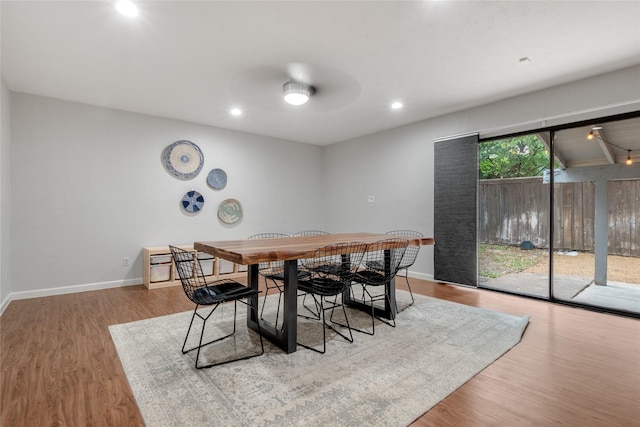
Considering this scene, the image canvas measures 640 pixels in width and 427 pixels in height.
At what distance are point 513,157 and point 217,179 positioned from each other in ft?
14.6

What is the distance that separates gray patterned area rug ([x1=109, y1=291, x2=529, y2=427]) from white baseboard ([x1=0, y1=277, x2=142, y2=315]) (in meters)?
1.74

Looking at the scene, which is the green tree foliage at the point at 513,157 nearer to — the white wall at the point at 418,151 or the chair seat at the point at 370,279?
the white wall at the point at 418,151

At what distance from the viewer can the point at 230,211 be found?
17.5 ft

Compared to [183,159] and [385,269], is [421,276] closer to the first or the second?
[385,269]

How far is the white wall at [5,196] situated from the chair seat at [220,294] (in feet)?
8.72

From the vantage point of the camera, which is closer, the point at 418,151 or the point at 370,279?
the point at 370,279

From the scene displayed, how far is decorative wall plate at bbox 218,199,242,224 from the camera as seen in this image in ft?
17.2

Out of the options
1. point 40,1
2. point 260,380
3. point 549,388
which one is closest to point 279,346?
point 260,380

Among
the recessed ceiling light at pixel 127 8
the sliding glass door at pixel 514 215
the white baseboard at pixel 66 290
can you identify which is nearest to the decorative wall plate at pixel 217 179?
the white baseboard at pixel 66 290

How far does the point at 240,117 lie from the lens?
15.4 feet

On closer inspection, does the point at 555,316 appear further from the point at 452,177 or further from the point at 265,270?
the point at 265,270

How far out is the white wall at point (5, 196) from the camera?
10.6ft

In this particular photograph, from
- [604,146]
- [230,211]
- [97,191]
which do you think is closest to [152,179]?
[97,191]

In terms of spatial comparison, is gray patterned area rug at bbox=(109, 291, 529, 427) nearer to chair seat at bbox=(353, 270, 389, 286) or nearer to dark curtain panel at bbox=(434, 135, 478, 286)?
chair seat at bbox=(353, 270, 389, 286)
